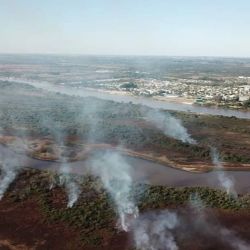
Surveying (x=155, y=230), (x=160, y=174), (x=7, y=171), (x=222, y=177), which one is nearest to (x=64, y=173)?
(x=7, y=171)

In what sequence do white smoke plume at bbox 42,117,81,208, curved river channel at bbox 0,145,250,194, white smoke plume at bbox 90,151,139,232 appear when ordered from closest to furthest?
white smoke plume at bbox 90,151,139,232 → white smoke plume at bbox 42,117,81,208 → curved river channel at bbox 0,145,250,194

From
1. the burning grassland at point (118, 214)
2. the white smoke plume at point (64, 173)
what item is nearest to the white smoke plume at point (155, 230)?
the burning grassland at point (118, 214)

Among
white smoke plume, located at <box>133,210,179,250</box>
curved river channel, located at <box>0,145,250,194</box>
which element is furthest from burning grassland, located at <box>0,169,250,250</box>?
curved river channel, located at <box>0,145,250,194</box>

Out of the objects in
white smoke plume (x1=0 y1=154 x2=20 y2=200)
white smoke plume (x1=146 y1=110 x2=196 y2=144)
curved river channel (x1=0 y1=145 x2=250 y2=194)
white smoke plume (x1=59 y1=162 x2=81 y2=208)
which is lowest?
white smoke plume (x1=146 y1=110 x2=196 y2=144)

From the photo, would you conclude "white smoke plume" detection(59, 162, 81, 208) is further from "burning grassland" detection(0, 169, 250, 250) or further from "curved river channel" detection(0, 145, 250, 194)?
"curved river channel" detection(0, 145, 250, 194)

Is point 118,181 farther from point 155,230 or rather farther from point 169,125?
point 169,125
